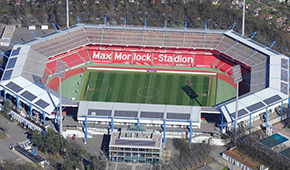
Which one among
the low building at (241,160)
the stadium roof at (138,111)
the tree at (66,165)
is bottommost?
the low building at (241,160)

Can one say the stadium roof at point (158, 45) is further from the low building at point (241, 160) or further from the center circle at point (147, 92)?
the center circle at point (147, 92)

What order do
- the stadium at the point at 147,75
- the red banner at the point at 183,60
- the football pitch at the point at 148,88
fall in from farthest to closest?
1. the red banner at the point at 183,60
2. the football pitch at the point at 148,88
3. the stadium at the point at 147,75

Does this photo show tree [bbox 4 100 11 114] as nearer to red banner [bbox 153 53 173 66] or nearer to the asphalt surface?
the asphalt surface

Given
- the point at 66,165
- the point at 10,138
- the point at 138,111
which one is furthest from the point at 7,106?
the point at 138,111

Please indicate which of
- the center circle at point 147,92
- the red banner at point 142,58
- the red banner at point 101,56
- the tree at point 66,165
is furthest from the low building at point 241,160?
the red banner at point 101,56

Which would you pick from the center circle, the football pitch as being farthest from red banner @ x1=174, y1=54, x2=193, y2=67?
the center circle

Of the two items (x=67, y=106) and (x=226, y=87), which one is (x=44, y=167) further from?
(x=226, y=87)

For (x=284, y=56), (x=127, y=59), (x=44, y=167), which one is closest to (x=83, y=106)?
(x=44, y=167)
